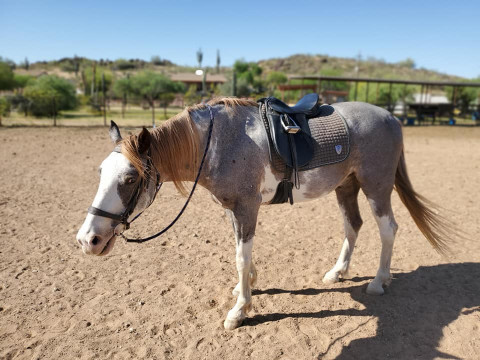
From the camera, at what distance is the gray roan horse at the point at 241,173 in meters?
2.41

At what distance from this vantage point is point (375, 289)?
3.50m

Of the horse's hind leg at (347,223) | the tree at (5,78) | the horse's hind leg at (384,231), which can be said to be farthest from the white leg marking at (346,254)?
the tree at (5,78)

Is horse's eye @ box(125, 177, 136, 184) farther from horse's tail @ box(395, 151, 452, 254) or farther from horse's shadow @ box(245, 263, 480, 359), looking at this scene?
horse's tail @ box(395, 151, 452, 254)

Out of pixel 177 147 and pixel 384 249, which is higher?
pixel 177 147

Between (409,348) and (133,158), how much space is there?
2.61 meters

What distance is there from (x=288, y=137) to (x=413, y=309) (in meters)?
2.05

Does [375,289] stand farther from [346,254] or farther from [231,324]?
[231,324]

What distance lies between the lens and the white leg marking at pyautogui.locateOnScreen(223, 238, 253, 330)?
2943 mm

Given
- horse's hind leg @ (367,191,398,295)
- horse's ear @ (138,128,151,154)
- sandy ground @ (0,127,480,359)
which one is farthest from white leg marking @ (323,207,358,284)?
horse's ear @ (138,128,151,154)

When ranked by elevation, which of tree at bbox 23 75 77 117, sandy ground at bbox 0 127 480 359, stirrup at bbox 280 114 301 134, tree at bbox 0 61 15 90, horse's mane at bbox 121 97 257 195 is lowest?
sandy ground at bbox 0 127 480 359

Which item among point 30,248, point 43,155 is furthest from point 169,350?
point 43,155

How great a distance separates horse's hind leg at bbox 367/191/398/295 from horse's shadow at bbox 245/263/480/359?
4.3 inches

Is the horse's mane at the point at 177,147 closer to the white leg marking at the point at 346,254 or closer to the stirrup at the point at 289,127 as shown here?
the stirrup at the point at 289,127

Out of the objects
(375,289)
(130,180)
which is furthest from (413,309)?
(130,180)
